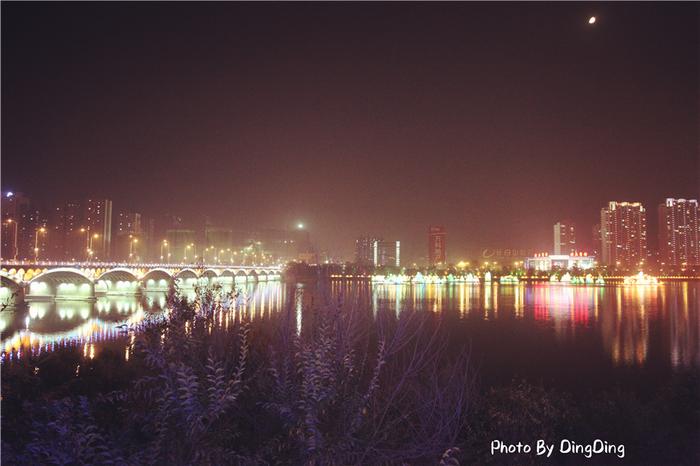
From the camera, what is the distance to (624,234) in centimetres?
13188

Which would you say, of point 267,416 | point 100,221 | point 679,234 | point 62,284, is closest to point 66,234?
point 100,221

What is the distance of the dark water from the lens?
15523mm

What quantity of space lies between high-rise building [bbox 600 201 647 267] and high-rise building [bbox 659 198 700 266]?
642 centimetres

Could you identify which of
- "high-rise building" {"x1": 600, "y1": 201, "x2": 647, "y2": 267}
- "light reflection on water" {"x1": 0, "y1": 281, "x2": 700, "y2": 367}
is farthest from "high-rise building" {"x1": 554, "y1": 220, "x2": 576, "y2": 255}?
"light reflection on water" {"x1": 0, "y1": 281, "x2": 700, "y2": 367}

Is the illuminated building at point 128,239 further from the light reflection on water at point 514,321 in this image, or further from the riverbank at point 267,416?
the riverbank at point 267,416

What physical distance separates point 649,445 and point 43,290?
127 ft

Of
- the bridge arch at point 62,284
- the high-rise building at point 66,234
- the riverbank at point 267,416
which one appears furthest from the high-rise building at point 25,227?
the riverbank at point 267,416

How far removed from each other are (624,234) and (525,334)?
12271 cm

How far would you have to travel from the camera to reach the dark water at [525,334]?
15523 millimetres

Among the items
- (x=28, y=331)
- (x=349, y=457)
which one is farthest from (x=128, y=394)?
(x=28, y=331)

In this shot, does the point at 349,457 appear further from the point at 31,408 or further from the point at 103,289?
the point at 103,289

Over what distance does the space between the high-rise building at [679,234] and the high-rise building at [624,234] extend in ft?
21.1

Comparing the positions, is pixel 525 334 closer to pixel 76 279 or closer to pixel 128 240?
pixel 76 279

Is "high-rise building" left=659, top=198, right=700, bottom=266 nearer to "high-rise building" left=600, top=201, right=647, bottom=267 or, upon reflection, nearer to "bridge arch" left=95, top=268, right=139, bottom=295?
"high-rise building" left=600, top=201, right=647, bottom=267
